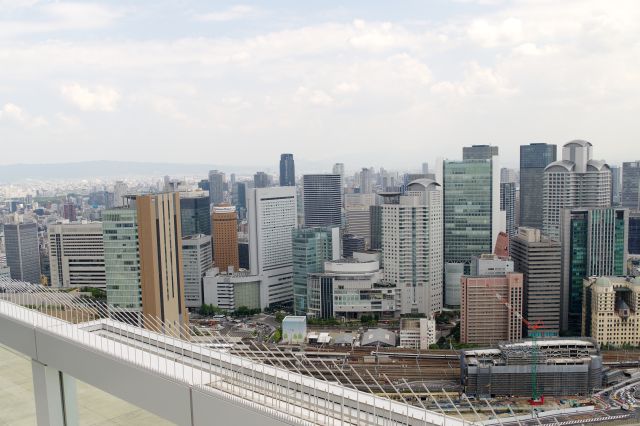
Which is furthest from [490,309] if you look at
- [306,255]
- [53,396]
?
[53,396]

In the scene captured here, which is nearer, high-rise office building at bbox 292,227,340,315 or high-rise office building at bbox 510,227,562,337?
high-rise office building at bbox 510,227,562,337

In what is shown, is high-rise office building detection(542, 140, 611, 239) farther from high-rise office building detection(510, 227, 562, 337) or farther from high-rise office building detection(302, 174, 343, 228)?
high-rise office building detection(302, 174, 343, 228)

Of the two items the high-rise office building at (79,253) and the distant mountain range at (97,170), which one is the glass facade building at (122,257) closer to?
the high-rise office building at (79,253)

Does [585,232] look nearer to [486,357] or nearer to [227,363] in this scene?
[486,357]

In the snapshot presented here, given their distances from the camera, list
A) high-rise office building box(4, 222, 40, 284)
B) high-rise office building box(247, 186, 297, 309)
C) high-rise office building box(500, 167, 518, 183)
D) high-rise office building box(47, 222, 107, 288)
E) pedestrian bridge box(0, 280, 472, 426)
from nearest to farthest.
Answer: pedestrian bridge box(0, 280, 472, 426) → high-rise office building box(47, 222, 107, 288) → high-rise office building box(247, 186, 297, 309) → high-rise office building box(4, 222, 40, 284) → high-rise office building box(500, 167, 518, 183)

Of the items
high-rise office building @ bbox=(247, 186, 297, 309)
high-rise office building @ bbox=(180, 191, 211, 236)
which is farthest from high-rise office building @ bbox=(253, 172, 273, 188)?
high-rise office building @ bbox=(247, 186, 297, 309)

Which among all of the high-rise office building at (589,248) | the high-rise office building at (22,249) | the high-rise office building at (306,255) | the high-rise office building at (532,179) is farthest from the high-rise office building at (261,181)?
the high-rise office building at (589,248)
